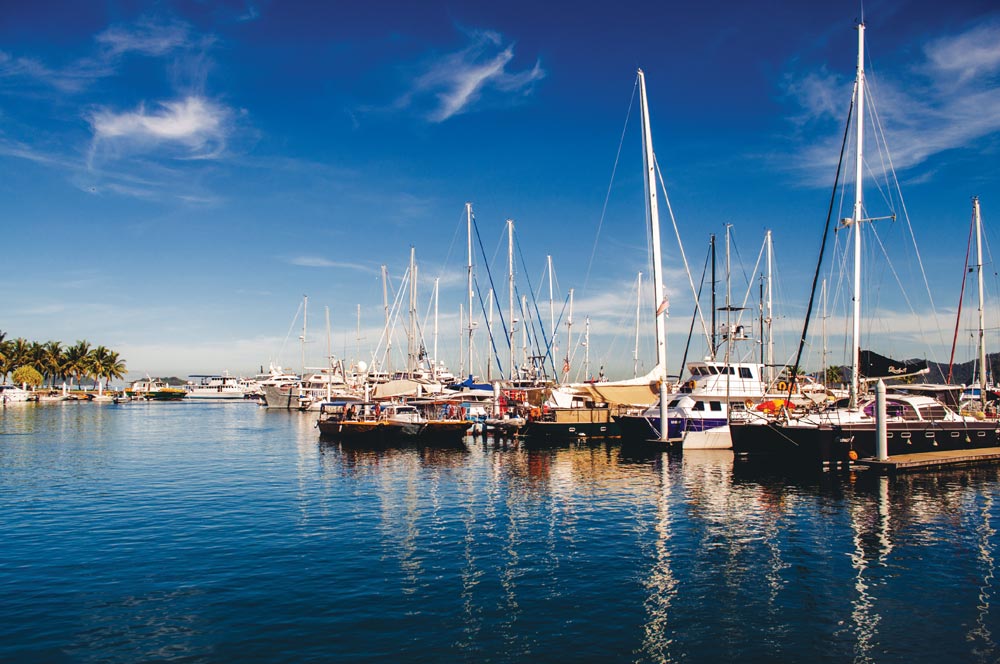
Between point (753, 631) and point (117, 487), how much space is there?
103ft

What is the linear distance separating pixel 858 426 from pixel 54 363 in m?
178

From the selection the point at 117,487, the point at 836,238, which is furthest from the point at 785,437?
the point at 117,487

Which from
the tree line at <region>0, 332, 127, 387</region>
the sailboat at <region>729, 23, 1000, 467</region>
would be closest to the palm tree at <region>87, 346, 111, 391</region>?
the tree line at <region>0, 332, 127, 387</region>

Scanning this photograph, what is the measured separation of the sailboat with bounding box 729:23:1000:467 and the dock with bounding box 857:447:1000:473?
934mm

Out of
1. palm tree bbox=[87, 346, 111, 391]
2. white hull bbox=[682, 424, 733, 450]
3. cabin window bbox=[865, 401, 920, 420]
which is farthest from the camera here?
palm tree bbox=[87, 346, 111, 391]

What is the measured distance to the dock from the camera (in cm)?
3619

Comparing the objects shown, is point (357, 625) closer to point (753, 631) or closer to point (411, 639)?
point (411, 639)

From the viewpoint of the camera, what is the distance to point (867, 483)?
33406 mm

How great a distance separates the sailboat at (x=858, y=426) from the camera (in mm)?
38000

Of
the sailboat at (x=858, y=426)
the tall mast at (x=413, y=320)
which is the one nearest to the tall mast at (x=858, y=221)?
the sailboat at (x=858, y=426)

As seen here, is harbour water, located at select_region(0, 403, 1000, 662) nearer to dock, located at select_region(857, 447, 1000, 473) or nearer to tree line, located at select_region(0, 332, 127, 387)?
dock, located at select_region(857, 447, 1000, 473)

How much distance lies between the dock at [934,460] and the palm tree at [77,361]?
595 ft

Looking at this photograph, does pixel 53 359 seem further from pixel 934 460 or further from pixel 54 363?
pixel 934 460

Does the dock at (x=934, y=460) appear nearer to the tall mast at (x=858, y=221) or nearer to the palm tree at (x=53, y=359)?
the tall mast at (x=858, y=221)
